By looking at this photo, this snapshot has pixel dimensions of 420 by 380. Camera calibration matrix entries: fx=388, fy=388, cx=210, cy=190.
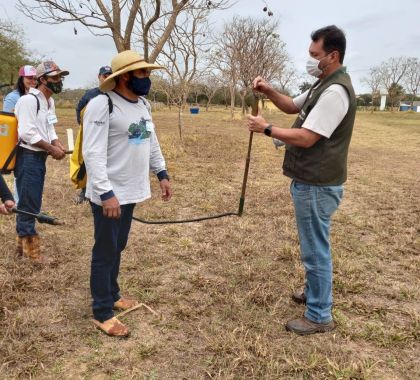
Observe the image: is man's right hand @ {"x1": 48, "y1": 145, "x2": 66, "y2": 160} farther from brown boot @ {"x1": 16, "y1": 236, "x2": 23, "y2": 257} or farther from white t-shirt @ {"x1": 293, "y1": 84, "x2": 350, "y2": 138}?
white t-shirt @ {"x1": 293, "y1": 84, "x2": 350, "y2": 138}

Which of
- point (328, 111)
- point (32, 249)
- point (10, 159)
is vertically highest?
point (328, 111)

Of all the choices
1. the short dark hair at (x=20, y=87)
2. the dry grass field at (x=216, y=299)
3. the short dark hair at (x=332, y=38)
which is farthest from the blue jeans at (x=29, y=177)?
the short dark hair at (x=332, y=38)

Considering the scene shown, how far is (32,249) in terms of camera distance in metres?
3.88

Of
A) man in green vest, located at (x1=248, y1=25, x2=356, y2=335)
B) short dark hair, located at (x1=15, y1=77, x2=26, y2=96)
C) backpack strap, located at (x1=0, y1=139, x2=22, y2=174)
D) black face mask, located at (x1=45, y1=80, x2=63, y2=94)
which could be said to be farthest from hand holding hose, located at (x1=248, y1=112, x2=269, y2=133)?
short dark hair, located at (x1=15, y1=77, x2=26, y2=96)

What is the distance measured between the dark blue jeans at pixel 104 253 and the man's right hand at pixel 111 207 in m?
0.14

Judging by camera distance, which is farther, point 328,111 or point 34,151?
point 34,151

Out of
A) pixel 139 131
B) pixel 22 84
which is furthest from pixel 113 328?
pixel 22 84

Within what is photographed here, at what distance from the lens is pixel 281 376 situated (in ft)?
8.07

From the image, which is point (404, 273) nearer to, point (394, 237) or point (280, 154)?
point (394, 237)


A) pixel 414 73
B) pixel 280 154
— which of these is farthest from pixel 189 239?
pixel 414 73

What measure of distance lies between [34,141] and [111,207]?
60.0 inches

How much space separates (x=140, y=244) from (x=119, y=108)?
228cm

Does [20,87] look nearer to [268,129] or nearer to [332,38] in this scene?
[268,129]

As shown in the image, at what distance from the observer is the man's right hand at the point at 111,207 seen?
97.4 inches
